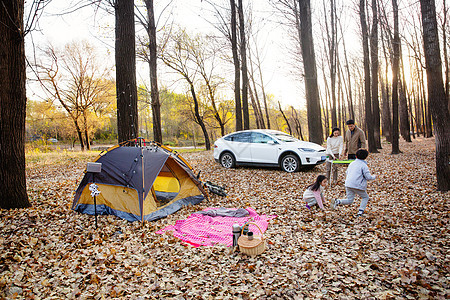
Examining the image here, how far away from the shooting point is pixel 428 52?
236 inches

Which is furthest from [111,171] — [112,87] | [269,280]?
[112,87]

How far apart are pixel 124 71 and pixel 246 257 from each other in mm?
6038

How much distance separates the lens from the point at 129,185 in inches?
219

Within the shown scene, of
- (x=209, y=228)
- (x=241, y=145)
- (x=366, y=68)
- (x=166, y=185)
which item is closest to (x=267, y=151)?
(x=241, y=145)

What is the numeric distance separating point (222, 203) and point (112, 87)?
2253 cm

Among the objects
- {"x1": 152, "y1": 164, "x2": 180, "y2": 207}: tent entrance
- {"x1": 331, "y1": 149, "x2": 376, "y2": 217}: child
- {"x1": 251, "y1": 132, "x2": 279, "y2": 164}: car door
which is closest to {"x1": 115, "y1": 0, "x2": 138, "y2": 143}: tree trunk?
{"x1": 152, "y1": 164, "x2": 180, "y2": 207}: tent entrance

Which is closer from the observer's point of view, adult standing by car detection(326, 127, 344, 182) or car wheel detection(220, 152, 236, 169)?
adult standing by car detection(326, 127, 344, 182)

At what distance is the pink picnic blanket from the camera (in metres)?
4.49

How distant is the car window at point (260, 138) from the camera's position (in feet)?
33.1

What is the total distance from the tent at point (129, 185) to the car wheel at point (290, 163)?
4.36 metres

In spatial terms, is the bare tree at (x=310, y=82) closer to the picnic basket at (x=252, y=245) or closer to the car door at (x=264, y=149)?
the car door at (x=264, y=149)

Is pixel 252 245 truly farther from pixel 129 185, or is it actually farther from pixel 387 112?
pixel 387 112

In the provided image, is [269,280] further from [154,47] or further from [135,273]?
[154,47]

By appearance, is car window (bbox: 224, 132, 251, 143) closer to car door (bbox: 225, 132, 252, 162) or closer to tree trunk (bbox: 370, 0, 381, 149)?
car door (bbox: 225, 132, 252, 162)
